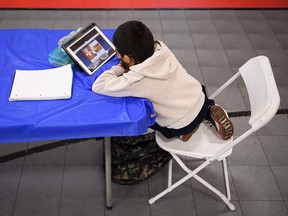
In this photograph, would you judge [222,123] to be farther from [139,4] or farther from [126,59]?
[139,4]

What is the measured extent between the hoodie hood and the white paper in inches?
14.2

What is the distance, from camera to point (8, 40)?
6.32 feet

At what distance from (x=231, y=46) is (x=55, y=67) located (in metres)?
2.27

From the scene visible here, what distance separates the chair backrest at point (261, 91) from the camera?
1.51 m

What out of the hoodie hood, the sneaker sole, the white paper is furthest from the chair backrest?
the white paper

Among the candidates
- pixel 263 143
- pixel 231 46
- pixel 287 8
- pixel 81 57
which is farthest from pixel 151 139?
pixel 287 8

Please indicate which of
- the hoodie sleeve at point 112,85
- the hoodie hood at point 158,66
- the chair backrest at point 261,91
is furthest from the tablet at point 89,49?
the chair backrest at point 261,91

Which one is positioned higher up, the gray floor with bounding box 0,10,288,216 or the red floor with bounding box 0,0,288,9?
the red floor with bounding box 0,0,288,9

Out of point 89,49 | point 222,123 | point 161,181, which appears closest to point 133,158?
point 161,181

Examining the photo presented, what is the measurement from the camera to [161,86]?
1614mm

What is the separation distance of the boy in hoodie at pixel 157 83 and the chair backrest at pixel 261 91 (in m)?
0.22

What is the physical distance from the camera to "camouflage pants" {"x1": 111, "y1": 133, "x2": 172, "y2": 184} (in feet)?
7.06

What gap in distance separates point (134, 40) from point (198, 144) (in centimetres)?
70

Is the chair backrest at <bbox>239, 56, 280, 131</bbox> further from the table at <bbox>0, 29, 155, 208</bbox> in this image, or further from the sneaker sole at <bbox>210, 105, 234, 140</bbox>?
the table at <bbox>0, 29, 155, 208</bbox>
